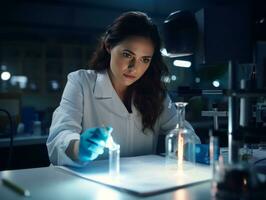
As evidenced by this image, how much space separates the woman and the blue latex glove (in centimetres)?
19

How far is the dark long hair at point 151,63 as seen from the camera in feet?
5.12

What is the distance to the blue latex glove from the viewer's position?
111 cm

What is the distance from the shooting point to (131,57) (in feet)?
4.90

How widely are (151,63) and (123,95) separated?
0.21 meters

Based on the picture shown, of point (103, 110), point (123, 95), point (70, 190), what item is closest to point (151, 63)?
point (123, 95)

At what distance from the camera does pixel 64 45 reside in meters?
3.17

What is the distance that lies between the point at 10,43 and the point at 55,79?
48cm

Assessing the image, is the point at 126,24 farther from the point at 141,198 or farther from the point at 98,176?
the point at 141,198

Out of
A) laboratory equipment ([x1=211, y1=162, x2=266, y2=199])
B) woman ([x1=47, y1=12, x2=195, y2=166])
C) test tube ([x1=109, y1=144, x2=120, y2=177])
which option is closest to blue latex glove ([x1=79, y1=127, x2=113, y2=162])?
test tube ([x1=109, y1=144, x2=120, y2=177])

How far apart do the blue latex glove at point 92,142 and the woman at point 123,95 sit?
0.19m

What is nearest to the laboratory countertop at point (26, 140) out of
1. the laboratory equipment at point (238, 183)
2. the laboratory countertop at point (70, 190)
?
the laboratory countertop at point (70, 190)

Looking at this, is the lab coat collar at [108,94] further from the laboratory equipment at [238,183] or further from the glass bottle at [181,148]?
the laboratory equipment at [238,183]

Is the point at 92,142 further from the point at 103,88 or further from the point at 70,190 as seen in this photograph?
the point at 103,88

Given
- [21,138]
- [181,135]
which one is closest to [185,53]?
[181,135]
